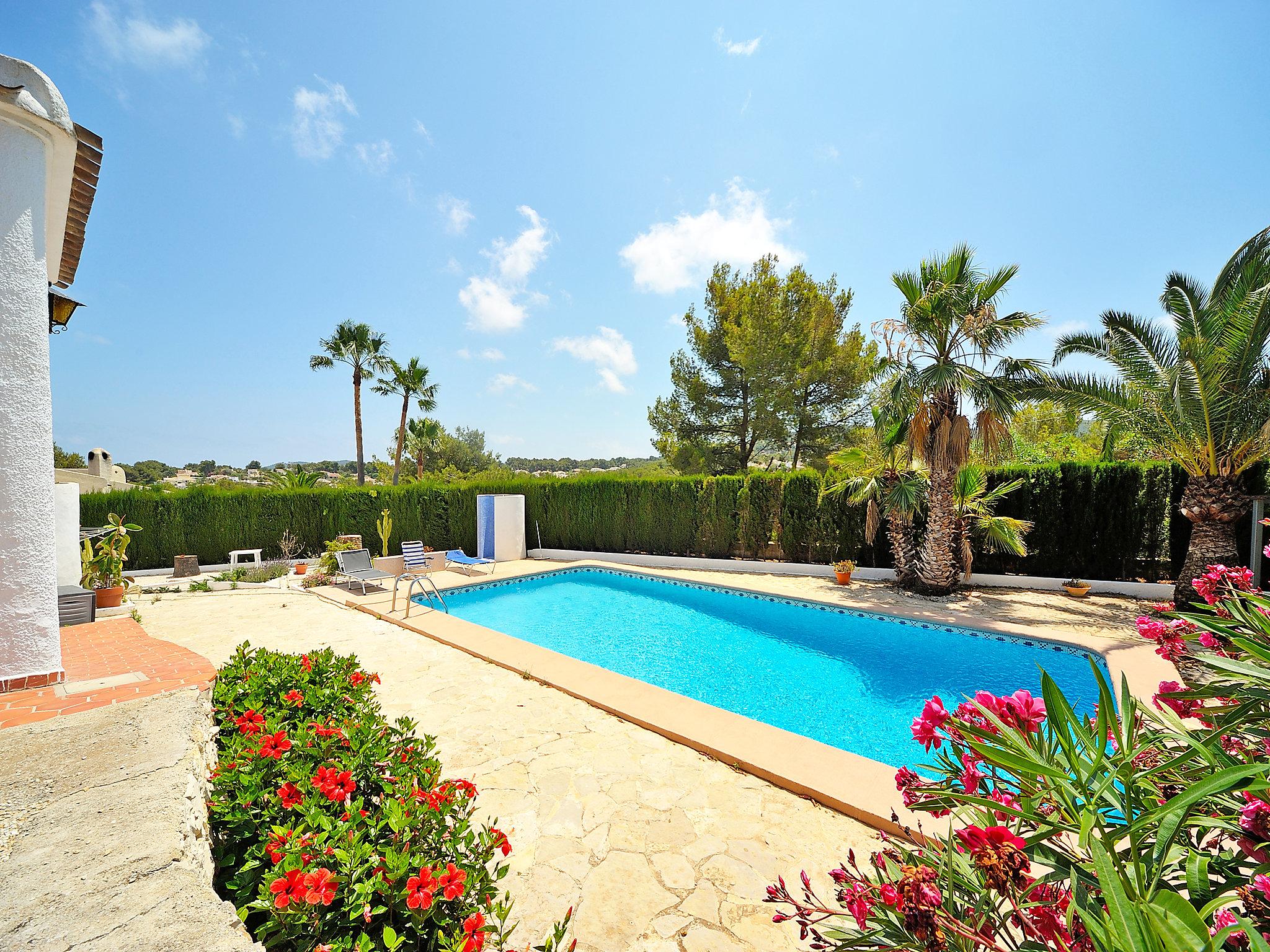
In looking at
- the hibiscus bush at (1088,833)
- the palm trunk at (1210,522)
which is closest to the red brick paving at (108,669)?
the hibiscus bush at (1088,833)

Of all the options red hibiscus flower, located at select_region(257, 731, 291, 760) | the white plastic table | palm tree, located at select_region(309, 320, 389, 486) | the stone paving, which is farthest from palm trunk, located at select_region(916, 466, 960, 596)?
palm tree, located at select_region(309, 320, 389, 486)

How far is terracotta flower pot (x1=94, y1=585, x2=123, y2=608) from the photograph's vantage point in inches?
283

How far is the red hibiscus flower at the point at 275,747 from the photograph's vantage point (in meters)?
2.27

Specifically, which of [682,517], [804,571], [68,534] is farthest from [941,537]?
[68,534]

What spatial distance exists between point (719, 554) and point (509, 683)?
31.0 ft

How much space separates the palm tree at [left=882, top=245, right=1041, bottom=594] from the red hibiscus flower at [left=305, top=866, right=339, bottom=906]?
10.2 metres

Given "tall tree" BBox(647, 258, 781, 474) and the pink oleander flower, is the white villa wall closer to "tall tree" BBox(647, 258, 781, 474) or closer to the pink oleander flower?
the pink oleander flower

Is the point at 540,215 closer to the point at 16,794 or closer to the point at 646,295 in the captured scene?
the point at 646,295

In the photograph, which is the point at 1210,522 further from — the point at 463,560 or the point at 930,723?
the point at 463,560

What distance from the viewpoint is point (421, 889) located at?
1.58 m

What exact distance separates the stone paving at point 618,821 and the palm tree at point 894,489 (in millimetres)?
7951

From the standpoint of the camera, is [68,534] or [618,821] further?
[68,534]

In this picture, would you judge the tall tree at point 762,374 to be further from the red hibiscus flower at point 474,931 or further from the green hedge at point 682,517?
the red hibiscus flower at point 474,931

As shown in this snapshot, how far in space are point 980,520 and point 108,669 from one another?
495 inches
